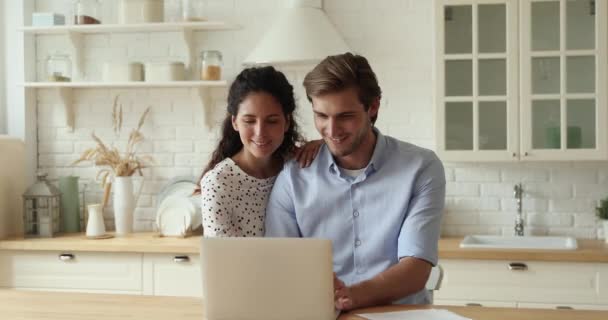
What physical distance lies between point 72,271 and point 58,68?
1.21 m

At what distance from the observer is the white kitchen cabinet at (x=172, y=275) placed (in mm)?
3859

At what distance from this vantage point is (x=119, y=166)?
4273 mm

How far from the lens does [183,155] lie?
14.6 feet

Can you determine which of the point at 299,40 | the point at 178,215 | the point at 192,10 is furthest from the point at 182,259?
the point at 192,10

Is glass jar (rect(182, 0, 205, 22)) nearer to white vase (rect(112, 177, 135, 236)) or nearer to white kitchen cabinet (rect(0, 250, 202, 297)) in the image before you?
white vase (rect(112, 177, 135, 236))

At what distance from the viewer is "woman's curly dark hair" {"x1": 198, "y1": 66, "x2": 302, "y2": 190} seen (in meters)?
2.30

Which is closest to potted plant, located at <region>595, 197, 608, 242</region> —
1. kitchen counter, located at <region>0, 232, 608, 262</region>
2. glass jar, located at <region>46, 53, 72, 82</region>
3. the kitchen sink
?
kitchen counter, located at <region>0, 232, 608, 262</region>

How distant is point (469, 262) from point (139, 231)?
1945mm

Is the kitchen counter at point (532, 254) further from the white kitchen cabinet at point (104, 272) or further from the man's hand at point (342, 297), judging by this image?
the man's hand at point (342, 297)

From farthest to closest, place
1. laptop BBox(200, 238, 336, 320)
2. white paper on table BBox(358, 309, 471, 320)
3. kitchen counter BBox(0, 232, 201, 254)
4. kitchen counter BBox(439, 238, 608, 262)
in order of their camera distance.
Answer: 1. kitchen counter BBox(0, 232, 201, 254)
2. kitchen counter BBox(439, 238, 608, 262)
3. white paper on table BBox(358, 309, 471, 320)
4. laptop BBox(200, 238, 336, 320)

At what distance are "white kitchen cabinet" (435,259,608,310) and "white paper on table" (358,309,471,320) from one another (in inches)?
67.0

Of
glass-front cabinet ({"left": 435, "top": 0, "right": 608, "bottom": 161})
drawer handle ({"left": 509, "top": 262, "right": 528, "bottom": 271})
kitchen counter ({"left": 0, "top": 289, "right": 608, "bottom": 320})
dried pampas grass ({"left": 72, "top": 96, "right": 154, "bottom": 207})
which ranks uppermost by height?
glass-front cabinet ({"left": 435, "top": 0, "right": 608, "bottom": 161})

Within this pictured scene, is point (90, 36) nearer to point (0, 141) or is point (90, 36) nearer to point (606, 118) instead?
point (0, 141)

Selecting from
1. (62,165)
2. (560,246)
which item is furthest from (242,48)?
(560,246)
